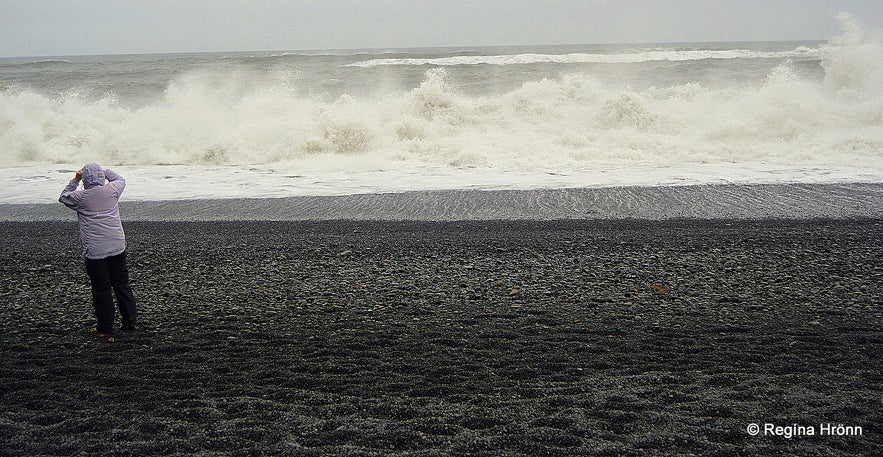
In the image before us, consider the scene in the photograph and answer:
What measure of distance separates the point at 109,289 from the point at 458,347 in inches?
95.2

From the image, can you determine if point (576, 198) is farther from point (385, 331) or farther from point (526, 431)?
point (526, 431)

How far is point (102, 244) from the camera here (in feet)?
15.5

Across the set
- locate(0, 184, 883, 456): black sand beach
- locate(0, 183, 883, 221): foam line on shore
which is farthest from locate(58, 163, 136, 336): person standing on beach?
locate(0, 183, 883, 221): foam line on shore

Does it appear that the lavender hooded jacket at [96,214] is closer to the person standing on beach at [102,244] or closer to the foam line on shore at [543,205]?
the person standing on beach at [102,244]

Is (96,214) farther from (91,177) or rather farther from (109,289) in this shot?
(109,289)

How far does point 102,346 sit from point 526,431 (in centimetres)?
287

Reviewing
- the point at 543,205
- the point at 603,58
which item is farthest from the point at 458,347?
the point at 603,58

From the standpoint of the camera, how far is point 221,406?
355 centimetres

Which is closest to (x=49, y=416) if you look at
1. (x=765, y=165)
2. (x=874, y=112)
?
(x=765, y=165)

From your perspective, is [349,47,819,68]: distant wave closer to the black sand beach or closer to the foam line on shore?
the foam line on shore

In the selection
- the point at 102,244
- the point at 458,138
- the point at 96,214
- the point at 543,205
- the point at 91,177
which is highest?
the point at 458,138

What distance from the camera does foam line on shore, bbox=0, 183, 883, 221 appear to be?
28.2ft

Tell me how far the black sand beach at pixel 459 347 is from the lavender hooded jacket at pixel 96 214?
594 mm

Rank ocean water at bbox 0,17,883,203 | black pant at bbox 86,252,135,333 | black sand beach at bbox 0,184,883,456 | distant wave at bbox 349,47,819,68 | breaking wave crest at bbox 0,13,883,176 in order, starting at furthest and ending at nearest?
distant wave at bbox 349,47,819,68, breaking wave crest at bbox 0,13,883,176, ocean water at bbox 0,17,883,203, black pant at bbox 86,252,135,333, black sand beach at bbox 0,184,883,456
